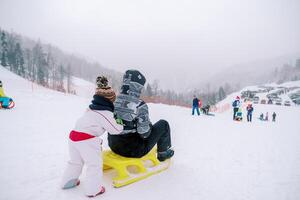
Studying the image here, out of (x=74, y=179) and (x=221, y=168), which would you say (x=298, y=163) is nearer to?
(x=221, y=168)

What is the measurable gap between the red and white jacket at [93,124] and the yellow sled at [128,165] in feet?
2.24

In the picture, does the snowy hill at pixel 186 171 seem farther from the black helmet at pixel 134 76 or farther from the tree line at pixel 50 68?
the tree line at pixel 50 68

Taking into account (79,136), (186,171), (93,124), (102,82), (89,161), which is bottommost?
(186,171)

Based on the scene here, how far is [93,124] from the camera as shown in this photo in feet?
11.6

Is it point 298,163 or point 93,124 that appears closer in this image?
point 93,124

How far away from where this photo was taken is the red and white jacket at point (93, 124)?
11.6ft

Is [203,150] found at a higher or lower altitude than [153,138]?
lower

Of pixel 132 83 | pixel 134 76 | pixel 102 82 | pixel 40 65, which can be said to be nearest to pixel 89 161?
pixel 102 82

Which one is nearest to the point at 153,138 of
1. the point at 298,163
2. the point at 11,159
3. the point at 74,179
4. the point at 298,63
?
the point at 74,179

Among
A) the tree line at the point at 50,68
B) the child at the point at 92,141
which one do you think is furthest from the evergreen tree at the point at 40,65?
the child at the point at 92,141

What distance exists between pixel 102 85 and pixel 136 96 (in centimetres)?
65

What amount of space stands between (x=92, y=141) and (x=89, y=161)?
12.4 inches

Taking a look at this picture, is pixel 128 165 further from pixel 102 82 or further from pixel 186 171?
pixel 102 82

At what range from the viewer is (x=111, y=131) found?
362 cm
